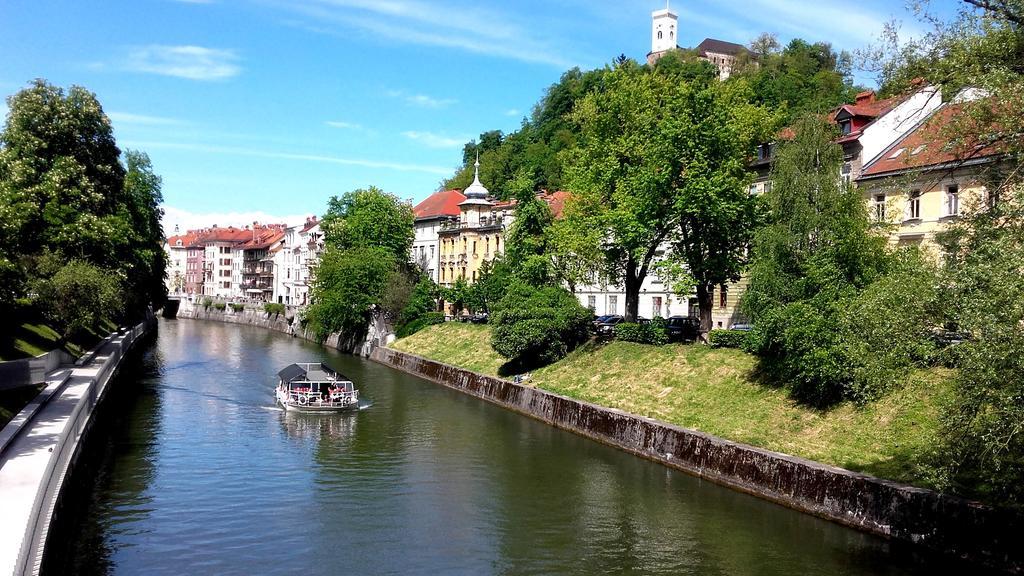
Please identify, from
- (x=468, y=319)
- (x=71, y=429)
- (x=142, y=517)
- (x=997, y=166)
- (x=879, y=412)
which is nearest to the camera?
(x=997, y=166)

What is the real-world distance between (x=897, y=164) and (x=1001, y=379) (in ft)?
95.0

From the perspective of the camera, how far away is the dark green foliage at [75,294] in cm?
4066

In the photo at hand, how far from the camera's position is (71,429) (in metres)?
24.8

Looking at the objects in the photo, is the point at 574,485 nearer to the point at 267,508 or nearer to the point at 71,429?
the point at 267,508

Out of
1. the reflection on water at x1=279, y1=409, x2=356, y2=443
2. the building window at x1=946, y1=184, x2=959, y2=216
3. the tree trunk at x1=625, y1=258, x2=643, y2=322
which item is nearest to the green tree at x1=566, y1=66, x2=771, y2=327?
the tree trunk at x1=625, y1=258, x2=643, y2=322

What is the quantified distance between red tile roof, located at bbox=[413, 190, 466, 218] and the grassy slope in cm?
4187

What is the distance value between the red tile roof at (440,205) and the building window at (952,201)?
58.2 metres

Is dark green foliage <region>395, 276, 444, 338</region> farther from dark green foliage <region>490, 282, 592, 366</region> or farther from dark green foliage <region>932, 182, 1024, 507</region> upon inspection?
dark green foliage <region>932, 182, 1024, 507</region>

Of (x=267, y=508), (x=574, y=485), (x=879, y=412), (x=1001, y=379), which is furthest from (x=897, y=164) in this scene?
(x=267, y=508)

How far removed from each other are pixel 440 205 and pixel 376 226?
13794mm

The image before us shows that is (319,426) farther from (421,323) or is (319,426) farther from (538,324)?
(421,323)

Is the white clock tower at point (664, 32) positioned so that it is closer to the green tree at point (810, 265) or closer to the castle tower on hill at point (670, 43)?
the castle tower on hill at point (670, 43)

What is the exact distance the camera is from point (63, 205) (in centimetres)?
4553

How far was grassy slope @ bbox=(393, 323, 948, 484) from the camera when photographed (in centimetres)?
2494
